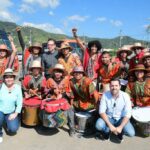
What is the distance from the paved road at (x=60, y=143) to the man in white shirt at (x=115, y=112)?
192 millimetres

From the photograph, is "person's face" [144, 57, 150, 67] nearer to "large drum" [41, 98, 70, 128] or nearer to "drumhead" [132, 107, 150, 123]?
"drumhead" [132, 107, 150, 123]

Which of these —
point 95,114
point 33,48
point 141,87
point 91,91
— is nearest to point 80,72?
point 91,91

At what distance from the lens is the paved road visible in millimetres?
4762

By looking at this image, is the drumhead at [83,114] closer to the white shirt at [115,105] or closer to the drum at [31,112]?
the white shirt at [115,105]

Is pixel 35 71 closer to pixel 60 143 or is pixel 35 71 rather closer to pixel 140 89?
pixel 60 143

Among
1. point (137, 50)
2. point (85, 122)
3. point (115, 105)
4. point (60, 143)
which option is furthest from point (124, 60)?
point (60, 143)

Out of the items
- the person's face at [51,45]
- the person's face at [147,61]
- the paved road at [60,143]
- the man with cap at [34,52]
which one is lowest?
the paved road at [60,143]

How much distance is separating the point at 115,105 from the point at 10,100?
1.95 m

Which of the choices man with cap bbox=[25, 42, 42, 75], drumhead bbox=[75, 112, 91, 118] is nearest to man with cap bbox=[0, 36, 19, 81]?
man with cap bbox=[25, 42, 42, 75]

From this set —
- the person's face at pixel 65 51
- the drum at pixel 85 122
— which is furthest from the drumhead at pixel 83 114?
the person's face at pixel 65 51

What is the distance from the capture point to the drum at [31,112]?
5430 millimetres

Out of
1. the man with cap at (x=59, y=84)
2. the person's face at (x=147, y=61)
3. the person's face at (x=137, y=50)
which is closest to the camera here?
the man with cap at (x=59, y=84)

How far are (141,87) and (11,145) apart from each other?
2619 mm

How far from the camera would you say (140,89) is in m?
5.42
